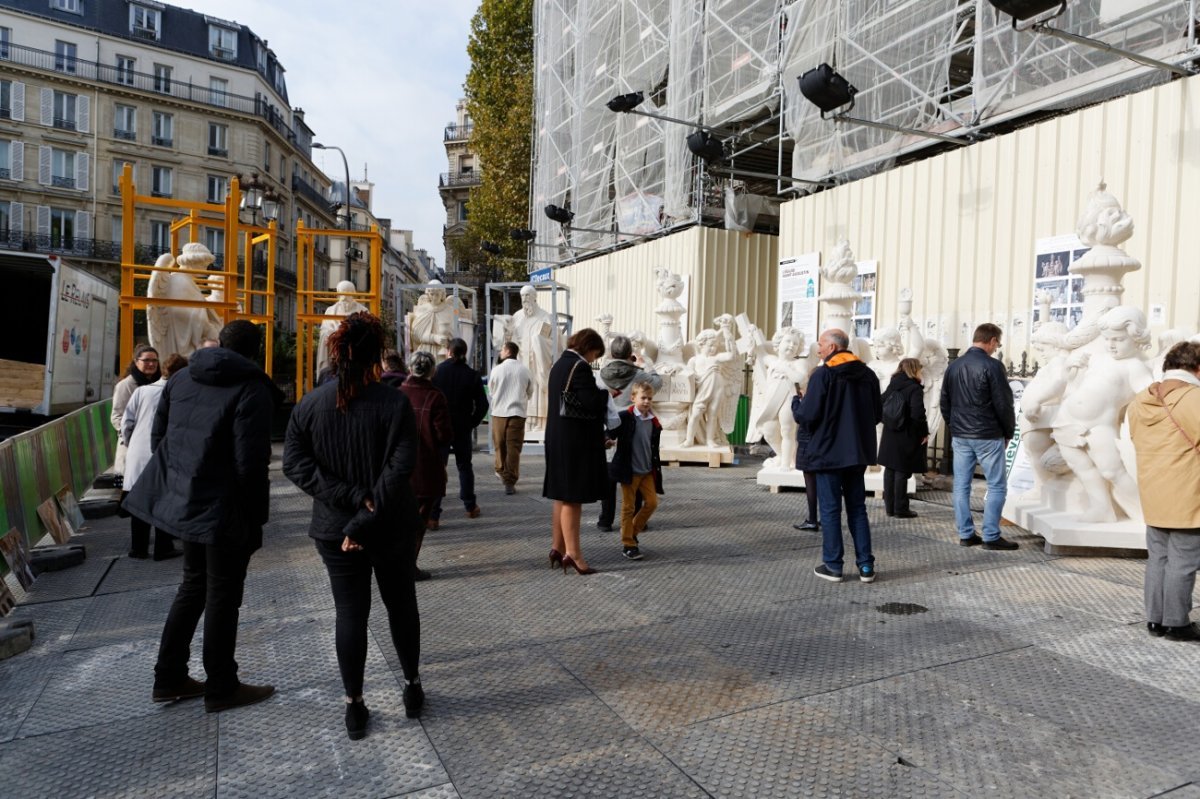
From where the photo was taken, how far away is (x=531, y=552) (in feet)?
19.4

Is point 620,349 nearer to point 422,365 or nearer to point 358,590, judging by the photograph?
point 422,365

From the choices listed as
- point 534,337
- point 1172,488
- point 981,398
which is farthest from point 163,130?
point 1172,488

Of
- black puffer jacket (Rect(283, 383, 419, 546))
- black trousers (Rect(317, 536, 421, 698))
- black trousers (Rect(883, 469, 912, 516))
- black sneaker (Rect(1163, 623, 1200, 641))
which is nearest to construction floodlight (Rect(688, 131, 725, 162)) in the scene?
black trousers (Rect(883, 469, 912, 516))

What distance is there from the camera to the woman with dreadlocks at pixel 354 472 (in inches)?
116

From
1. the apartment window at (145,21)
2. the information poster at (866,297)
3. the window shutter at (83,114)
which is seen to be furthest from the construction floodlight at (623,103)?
the apartment window at (145,21)

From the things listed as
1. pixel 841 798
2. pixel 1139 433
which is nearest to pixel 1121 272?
pixel 1139 433

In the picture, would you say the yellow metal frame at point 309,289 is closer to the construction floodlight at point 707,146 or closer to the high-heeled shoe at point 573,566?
the high-heeled shoe at point 573,566

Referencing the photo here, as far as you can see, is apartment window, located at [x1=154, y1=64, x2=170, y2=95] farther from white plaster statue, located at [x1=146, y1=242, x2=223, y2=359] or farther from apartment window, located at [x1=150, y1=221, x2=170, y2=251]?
white plaster statue, located at [x1=146, y1=242, x2=223, y2=359]

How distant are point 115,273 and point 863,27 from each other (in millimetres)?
35658

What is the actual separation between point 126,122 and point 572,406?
4151cm

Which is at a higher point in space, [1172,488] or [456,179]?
[456,179]

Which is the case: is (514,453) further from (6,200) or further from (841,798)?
(6,200)

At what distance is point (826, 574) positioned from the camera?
5.13 meters

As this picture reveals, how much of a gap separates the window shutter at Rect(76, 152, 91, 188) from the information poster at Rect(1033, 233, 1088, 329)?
4037 centimetres
